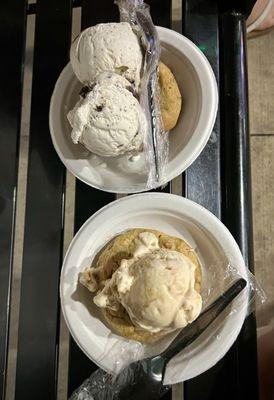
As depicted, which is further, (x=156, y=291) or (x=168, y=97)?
(x=168, y=97)

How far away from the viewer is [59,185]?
2.93 feet

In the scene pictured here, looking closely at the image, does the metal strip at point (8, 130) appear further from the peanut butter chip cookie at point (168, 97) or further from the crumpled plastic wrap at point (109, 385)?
the peanut butter chip cookie at point (168, 97)

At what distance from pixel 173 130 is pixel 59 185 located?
9.7 inches

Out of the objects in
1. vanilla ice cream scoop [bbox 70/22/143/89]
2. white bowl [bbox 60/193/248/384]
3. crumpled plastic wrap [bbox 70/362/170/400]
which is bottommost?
crumpled plastic wrap [bbox 70/362/170/400]

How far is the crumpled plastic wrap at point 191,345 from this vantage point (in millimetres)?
746

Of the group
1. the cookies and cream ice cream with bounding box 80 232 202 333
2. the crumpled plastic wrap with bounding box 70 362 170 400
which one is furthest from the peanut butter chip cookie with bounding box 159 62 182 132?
the crumpled plastic wrap with bounding box 70 362 170 400

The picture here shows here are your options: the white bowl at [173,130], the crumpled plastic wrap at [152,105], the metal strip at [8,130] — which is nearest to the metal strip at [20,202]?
the metal strip at [8,130]

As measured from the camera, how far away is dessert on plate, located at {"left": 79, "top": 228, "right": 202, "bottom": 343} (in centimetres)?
66

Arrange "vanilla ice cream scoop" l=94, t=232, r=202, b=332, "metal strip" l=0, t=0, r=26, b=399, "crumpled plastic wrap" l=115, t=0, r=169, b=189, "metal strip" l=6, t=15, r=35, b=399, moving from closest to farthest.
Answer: "vanilla ice cream scoop" l=94, t=232, r=202, b=332
"crumpled plastic wrap" l=115, t=0, r=169, b=189
"metal strip" l=0, t=0, r=26, b=399
"metal strip" l=6, t=15, r=35, b=399

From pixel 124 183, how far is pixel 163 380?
0.33 meters

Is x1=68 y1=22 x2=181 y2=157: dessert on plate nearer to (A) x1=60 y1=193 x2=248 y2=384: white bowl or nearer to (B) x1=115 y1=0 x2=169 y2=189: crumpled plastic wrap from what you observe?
(B) x1=115 y1=0 x2=169 y2=189: crumpled plastic wrap

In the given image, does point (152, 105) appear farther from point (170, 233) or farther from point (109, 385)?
point (109, 385)

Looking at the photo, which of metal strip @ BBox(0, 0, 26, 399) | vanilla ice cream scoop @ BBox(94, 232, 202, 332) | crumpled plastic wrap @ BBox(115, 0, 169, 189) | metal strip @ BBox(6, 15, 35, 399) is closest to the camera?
vanilla ice cream scoop @ BBox(94, 232, 202, 332)

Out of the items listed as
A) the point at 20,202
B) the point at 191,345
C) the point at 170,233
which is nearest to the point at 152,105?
the point at 170,233
